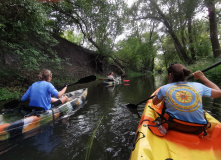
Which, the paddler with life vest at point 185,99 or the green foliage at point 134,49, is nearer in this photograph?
the paddler with life vest at point 185,99

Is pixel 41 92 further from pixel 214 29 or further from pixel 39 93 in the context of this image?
pixel 214 29

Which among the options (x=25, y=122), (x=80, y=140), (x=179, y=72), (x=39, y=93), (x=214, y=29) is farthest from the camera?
(x=214, y=29)

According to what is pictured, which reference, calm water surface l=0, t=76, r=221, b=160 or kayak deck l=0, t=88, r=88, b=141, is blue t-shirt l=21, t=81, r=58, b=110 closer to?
kayak deck l=0, t=88, r=88, b=141

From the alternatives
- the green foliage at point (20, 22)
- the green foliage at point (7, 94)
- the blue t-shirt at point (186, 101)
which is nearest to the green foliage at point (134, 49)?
the green foliage at point (20, 22)

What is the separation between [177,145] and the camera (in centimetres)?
164

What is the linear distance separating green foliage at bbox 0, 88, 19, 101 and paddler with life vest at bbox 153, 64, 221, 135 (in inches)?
278

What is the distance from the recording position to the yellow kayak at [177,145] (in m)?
1.41

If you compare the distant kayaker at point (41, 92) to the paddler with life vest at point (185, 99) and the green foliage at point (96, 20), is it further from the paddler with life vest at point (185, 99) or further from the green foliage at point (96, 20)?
the green foliage at point (96, 20)

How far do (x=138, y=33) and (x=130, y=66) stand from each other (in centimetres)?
896

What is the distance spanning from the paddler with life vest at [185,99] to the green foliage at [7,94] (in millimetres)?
7070

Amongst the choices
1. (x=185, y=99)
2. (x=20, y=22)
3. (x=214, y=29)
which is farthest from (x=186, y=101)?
(x=214, y=29)

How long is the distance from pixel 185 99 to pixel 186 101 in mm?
29

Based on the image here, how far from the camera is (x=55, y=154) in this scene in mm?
2152

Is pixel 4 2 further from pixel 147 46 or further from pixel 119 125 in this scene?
pixel 147 46
